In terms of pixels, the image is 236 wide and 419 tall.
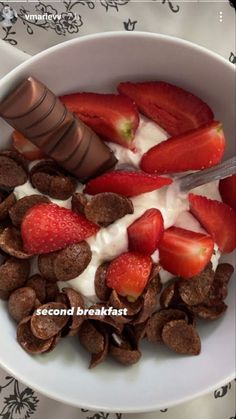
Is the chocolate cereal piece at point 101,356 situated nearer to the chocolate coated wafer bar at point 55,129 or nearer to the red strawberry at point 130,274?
the red strawberry at point 130,274

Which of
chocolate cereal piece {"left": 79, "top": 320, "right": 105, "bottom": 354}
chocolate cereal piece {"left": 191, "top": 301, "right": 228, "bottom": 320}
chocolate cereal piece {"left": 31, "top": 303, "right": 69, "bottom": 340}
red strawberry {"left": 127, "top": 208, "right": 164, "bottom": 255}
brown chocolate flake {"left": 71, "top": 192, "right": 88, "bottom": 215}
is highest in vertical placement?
brown chocolate flake {"left": 71, "top": 192, "right": 88, "bottom": 215}

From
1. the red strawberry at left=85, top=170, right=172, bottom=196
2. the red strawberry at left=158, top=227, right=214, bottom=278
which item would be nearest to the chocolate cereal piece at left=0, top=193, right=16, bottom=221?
the red strawberry at left=85, top=170, right=172, bottom=196

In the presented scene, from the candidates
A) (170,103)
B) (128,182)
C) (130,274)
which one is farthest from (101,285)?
(170,103)

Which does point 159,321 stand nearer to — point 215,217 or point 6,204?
point 215,217

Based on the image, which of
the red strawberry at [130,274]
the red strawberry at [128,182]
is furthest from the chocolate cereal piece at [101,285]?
the red strawberry at [128,182]

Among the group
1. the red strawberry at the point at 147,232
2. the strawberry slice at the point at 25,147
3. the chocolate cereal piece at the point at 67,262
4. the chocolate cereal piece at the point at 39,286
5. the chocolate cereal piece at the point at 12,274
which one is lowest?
the chocolate cereal piece at the point at 39,286

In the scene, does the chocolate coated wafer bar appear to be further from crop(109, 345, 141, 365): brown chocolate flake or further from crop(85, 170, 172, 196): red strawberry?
crop(109, 345, 141, 365): brown chocolate flake
